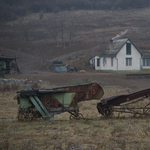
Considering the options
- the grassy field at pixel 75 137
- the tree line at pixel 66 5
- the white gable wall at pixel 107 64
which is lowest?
the grassy field at pixel 75 137

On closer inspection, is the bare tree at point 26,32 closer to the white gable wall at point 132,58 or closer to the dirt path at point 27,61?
the dirt path at point 27,61

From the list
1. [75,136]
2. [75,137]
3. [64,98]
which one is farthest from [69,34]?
[75,137]

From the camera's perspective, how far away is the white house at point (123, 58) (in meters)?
38.3

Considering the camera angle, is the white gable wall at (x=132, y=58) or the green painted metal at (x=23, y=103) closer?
the green painted metal at (x=23, y=103)

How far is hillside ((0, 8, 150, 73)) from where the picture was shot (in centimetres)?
5665

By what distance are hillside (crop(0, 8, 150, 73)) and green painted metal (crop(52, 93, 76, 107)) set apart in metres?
33.4

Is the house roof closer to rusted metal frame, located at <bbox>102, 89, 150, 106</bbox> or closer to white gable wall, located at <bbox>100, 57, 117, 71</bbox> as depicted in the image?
white gable wall, located at <bbox>100, 57, 117, 71</bbox>

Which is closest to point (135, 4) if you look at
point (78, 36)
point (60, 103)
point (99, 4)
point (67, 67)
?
point (99, 4)

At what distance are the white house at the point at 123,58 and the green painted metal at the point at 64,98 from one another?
98.5 ft

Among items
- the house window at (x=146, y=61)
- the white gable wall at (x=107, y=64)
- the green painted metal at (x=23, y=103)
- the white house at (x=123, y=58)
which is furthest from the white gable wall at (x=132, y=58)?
the green painted metal at (x=23, y=103)

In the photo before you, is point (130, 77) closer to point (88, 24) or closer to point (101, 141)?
point (101, 141)

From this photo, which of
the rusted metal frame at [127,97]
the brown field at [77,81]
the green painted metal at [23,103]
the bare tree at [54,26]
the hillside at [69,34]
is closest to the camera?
the brown field at [77,81]

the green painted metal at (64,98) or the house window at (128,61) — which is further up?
the house window at (128,61)

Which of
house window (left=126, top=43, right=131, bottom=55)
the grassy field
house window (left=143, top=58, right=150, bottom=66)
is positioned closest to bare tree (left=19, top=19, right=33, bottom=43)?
house window (left=126, top=43, right=131, bottom=55)
